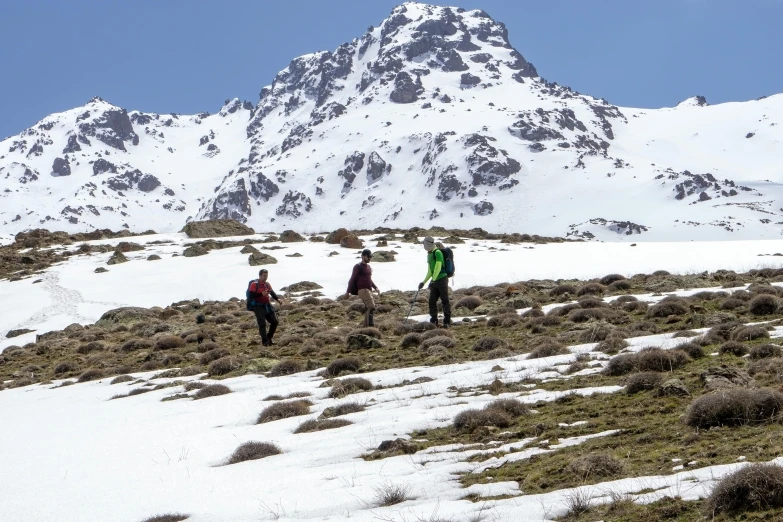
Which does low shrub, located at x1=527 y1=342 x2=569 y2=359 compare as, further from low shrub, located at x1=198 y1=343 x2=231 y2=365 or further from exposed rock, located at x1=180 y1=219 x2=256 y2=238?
exposed rock, located at x1=180 y1=219 x2=256 y2=238

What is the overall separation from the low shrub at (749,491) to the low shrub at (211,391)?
34.1ft

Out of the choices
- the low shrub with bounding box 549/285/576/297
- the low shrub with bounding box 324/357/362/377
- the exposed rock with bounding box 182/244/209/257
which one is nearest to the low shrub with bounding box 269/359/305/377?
the low shrub with bounding box 324/357/362/377

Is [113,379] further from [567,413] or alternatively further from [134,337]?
[567,413]

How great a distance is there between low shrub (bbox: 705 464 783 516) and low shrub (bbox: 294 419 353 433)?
572cm

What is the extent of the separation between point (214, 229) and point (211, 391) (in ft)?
182

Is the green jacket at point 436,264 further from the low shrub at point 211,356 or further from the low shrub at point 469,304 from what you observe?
the low shrub at point 211,356

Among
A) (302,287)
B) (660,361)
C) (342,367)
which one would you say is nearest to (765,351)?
(660,361)

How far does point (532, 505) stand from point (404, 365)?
28.2ft

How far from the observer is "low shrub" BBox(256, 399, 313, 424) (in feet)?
36.6

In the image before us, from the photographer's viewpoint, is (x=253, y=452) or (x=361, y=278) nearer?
(x=253, y=452)

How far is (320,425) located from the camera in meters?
10.1

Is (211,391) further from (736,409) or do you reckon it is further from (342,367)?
(736,409)

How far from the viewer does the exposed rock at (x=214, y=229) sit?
6550 centimetres

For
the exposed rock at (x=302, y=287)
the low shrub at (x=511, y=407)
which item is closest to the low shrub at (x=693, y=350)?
the low shrub at (x=511, y=407)
